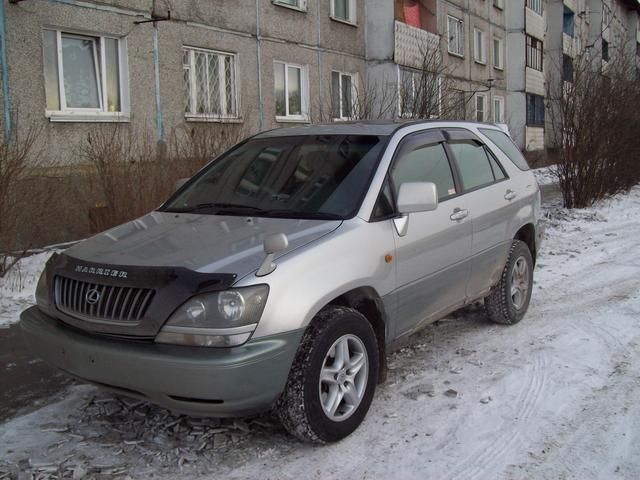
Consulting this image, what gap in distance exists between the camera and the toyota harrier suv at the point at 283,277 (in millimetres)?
2898

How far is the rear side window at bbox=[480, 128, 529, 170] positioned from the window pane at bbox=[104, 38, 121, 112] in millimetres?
7040

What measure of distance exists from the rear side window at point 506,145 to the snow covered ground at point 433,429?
161 cm

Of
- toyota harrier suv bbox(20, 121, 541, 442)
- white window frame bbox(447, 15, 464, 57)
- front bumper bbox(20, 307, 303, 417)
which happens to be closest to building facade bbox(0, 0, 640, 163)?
white window frame bbox(447, 15, 464, 57)

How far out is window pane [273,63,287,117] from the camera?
570 inches

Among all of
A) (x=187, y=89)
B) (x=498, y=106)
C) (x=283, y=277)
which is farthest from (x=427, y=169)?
(x=498, y=106)

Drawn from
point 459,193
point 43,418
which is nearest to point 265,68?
point 459,193

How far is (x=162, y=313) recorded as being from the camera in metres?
2.91

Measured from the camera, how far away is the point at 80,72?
10.0 m

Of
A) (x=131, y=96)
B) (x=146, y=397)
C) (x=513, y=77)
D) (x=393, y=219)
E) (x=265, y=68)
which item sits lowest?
(x=146, y=397)

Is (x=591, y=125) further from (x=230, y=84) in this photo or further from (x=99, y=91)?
(x=99, y=91)

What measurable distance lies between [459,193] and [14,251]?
4.49 m

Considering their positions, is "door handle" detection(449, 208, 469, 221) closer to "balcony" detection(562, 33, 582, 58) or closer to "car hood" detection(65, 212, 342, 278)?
"car hood" detection(65, 212, 342, 278)

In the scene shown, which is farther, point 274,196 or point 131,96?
point 131,96

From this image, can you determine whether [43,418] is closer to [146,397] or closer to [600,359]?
[146,397]
